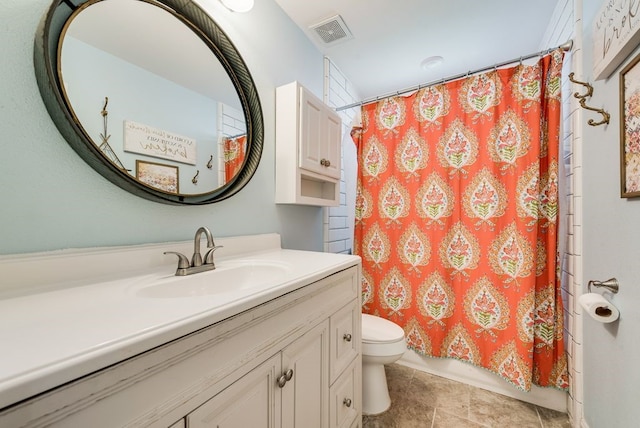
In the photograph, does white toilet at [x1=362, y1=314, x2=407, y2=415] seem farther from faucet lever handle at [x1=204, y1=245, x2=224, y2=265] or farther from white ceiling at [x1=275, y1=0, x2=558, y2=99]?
white ceiling at [x1=275, y1=0, x2=558, y2=99]

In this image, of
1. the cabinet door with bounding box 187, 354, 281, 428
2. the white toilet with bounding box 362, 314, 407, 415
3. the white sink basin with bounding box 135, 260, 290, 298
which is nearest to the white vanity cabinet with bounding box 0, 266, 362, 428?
the cabinet door with bounding box 187, 354, 281, 428

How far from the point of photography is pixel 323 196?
70.9 inches

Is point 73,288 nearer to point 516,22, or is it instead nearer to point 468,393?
point 468,393

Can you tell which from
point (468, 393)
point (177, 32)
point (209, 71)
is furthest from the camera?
point (468, 393)

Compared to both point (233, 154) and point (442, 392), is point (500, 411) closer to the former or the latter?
point (442, 392)

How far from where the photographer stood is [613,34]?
896mm

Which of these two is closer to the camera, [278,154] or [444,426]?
[444,426]

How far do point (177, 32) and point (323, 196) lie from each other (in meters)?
1.18

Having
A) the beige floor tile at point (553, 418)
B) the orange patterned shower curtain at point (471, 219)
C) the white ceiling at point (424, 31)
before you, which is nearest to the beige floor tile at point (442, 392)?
the orange patterned shower curtain at point (471, 219)

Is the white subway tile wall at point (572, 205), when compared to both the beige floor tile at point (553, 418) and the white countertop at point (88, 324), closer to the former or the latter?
the beige floor tile at point (553, 418)

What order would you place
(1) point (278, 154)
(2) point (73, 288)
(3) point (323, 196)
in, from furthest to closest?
1. (3) point (323, 196)
2. (1) point (278, 154)
3. (2) point (73, 288)

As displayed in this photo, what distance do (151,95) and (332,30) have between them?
1334mm

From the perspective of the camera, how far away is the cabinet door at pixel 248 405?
52 cm

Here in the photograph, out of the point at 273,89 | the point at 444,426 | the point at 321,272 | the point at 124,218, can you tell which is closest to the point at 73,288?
the point at 124,218
